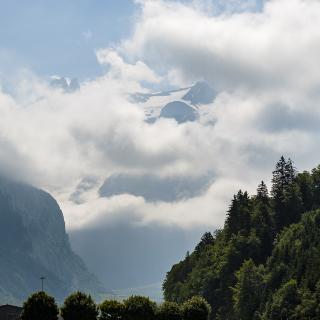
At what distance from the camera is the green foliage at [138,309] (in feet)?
465

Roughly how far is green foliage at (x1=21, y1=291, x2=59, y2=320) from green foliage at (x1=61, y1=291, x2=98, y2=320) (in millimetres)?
2006

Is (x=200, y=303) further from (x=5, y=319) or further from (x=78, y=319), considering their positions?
(x=5, y=319)

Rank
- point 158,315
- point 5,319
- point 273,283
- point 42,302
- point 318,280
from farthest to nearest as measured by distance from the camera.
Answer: point 273,283
point 318,280
point 5,319
point 158,315
point 42,302

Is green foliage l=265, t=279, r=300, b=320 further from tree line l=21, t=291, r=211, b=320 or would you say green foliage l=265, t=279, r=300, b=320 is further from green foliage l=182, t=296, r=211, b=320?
tree line l=21, t=291, r=211, b=320

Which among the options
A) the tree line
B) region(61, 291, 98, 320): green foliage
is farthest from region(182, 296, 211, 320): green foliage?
region(61, 291, 98, 320): green foliage

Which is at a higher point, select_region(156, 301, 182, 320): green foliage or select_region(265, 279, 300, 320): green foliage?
select_region(265, 279, 300, 320): green foliage

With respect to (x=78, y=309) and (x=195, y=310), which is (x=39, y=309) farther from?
(x=195, y=310)

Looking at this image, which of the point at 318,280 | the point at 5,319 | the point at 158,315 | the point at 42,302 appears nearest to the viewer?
the point at 42,302

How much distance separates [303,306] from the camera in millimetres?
174625

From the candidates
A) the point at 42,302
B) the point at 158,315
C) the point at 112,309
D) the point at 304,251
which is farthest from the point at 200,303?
the point at 304,251

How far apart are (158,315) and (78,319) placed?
58.5ft

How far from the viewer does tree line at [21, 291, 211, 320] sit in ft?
445

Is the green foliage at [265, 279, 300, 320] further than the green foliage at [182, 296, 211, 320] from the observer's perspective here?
Yes

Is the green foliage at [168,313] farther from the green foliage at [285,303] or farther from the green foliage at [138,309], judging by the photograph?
the green foliage at [285,303]
